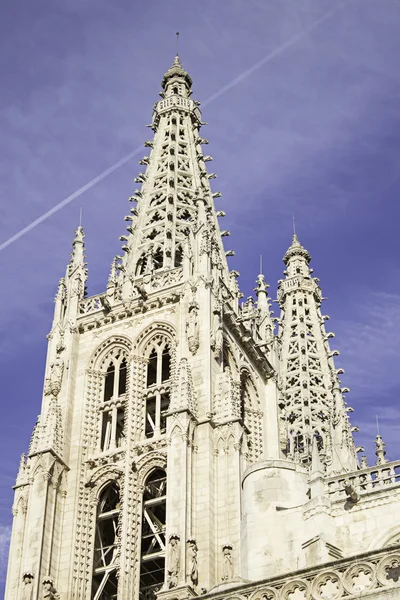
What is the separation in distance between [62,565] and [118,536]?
6.86ft

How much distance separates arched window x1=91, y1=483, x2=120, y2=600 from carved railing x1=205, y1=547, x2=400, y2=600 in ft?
62.5

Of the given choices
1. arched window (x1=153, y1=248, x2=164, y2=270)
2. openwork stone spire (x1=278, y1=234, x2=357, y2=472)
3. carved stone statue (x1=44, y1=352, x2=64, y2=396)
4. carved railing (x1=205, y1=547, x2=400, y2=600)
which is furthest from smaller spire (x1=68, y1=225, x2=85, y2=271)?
carved railing (x1=205, y1=547, x2=400, y2=600)

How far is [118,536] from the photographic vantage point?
139ft

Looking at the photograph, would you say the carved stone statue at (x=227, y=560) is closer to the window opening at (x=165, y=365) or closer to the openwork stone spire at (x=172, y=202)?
the window opening at (x=165, y=365)

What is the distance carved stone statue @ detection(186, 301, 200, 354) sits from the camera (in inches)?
1811

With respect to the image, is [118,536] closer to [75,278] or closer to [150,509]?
[150,509]

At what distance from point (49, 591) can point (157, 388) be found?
31.3 ft

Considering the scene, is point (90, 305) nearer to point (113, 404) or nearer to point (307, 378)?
point (113, 404)

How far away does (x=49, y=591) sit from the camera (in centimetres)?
4044

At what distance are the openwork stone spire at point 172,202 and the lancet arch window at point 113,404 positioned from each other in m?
3.31

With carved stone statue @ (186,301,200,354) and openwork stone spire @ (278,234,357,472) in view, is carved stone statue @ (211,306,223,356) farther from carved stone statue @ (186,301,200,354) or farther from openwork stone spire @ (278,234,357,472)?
openwork stone spire @ (278,234,357,472)

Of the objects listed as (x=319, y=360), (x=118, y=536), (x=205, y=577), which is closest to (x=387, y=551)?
(x=205, y=577)

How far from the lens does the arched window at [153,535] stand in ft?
138

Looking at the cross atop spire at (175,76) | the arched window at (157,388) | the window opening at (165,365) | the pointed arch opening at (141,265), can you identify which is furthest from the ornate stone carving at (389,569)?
the cross atop spire at (175,76)
